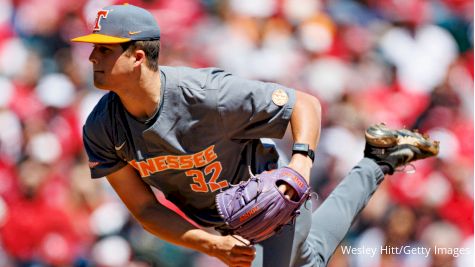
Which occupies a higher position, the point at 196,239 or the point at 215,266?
the point at 196,239

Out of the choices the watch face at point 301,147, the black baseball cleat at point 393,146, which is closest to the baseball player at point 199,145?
the watch face at point 301,147

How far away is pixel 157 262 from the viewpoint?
524cm

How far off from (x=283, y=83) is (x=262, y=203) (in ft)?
8.58

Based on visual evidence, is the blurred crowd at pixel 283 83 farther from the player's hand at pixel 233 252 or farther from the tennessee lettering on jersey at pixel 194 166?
the player's hand at pixel 233 252

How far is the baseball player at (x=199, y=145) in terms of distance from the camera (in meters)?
2.98

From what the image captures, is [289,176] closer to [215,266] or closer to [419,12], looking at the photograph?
[215,266]

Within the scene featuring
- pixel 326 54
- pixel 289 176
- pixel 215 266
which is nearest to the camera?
pixel 289 176

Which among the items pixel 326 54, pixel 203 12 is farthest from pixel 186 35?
pixel 326 54

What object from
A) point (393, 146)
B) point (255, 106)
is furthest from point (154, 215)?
point (393, 146)

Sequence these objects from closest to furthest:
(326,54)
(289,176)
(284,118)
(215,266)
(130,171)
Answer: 1. (289,176)
2. (284,118)
3. (130,171)
4. (215,266)
5. (326,54)

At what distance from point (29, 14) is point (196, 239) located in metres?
2.84

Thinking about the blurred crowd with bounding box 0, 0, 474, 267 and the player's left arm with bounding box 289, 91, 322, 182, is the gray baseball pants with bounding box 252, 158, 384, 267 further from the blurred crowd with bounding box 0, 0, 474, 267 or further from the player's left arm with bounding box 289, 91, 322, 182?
the blurred crowd with bounding box 0, 0, 474, 267

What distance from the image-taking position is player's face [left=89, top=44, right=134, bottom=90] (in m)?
3.05

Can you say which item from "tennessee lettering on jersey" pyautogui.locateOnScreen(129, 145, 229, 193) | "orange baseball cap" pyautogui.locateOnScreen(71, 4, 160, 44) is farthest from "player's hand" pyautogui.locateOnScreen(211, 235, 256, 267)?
"orange baseball cap" pyautogui.locateOnScreen(71, 4, 160, 44)
